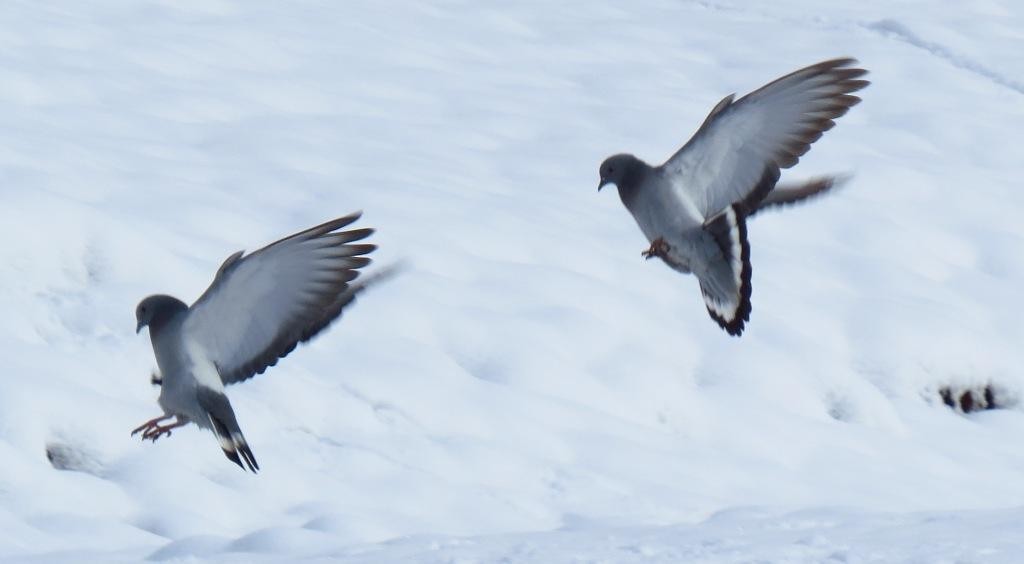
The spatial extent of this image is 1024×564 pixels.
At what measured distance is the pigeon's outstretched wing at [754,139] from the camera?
14.0 ft

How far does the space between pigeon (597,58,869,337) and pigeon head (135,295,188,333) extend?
1205mm

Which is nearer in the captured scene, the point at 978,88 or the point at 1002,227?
the point at 1002,227

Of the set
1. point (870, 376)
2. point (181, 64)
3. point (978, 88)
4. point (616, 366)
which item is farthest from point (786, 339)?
point (978, 88)

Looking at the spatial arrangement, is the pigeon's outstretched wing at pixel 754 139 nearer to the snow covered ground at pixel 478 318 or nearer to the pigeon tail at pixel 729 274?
the pigeon tail at pixel 729 274

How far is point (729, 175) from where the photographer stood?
4316 millimetres

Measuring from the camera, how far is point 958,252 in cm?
1116

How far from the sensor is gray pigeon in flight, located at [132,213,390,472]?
159 inches

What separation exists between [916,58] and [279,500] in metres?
10.4

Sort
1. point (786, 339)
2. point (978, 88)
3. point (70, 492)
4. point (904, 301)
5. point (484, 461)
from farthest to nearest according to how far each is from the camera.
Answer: point (978, 88)
point (904, 301)
point (786, 339)
point (484, 461)
point (70, 492)

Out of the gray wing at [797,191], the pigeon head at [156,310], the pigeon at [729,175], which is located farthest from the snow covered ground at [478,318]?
the pigeon head at [156,310]

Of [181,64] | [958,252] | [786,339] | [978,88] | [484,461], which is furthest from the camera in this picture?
[978,88]

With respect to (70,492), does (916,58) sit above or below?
→ below

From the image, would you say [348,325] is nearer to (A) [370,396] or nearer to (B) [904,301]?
(A) [370,396]

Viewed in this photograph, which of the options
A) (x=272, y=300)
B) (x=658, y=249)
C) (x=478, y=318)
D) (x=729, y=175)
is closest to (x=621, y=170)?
(x=729, y=175)
